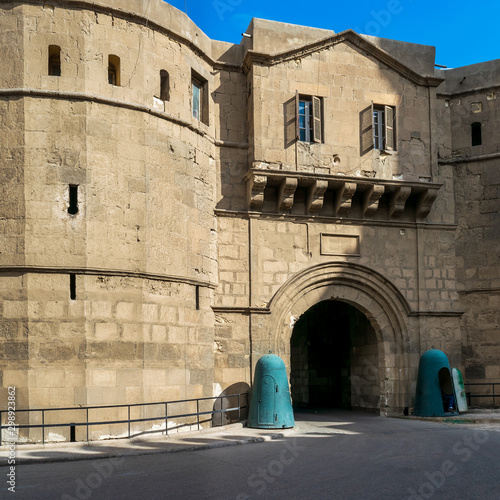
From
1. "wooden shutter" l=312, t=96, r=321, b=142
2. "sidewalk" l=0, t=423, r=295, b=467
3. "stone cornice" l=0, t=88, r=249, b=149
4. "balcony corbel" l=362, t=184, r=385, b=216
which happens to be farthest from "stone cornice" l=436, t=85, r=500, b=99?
"sidewalk" l=0, t=423, r=295, b=467

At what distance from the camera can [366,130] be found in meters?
16.0

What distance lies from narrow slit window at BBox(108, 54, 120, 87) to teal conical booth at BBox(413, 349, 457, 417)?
9206mm

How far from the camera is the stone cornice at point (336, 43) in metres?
15.4

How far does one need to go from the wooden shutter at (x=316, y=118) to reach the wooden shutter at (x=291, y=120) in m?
0.48

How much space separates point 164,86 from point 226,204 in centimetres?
299

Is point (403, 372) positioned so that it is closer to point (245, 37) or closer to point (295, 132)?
point (295, 132)

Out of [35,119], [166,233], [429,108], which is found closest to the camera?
[35,119]

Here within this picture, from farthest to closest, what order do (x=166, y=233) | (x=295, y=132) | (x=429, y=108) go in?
1. (x=429, y=108)
2. (x=295, y=132)
3. (x=166, y=233)

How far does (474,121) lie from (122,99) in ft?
30.3

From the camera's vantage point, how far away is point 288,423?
13195 mm

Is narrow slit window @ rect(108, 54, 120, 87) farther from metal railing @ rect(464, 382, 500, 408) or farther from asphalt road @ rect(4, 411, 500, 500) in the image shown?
metal railing @ rect(464, 382, 500, 408)

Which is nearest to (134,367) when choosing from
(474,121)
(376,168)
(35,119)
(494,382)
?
(35,119)

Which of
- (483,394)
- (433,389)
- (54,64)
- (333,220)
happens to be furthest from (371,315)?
(54,64)

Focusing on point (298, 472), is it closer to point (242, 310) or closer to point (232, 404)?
point (232, 404)
